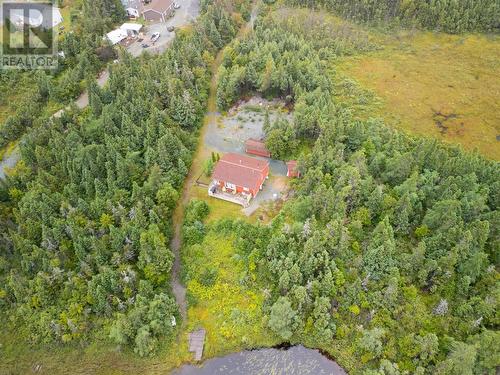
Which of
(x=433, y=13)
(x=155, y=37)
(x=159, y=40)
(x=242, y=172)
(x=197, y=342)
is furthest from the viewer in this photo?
(x=433, y=13)

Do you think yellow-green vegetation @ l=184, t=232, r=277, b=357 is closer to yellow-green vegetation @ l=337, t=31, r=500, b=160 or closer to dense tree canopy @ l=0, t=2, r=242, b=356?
dense tree canopy @ l=0, t=2, r=242, b=356

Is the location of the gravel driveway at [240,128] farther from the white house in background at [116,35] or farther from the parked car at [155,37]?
the white house in background at [116,35]

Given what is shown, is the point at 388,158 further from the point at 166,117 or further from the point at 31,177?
the point at 31,177

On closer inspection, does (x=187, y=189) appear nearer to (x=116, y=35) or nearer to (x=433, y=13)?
(x=116, y=35)

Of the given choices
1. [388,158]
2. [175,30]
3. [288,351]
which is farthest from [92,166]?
[175,30]

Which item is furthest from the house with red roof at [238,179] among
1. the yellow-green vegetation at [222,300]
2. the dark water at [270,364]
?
the dark water at [270,364]

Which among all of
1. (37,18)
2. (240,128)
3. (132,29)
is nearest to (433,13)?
(240,128)

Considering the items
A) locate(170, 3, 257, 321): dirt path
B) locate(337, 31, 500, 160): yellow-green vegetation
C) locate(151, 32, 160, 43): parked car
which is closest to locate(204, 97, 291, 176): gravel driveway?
locate(170, 3, 257, 321): dirt path
